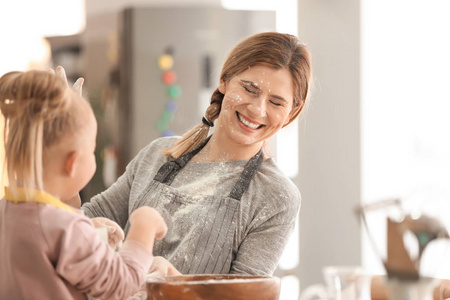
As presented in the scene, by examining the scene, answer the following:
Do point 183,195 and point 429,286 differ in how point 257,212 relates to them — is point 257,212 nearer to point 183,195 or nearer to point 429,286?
point 183,195

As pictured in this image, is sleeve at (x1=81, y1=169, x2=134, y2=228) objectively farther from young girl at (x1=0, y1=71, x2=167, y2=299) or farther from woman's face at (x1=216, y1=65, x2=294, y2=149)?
young girl at (x1=0, y1=71, x2=167, y2=299)

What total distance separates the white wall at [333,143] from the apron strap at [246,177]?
2405 mm

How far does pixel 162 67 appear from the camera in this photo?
3.92m

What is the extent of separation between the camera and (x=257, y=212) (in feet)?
5.20

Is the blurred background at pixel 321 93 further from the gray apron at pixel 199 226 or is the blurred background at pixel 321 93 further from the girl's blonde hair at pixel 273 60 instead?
the gray apron at pixel 199 226

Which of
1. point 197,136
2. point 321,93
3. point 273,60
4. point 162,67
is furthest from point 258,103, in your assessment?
point 321,93

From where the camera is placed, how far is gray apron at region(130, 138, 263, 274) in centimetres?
157

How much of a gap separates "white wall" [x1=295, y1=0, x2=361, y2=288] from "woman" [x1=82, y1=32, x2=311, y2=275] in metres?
2.34

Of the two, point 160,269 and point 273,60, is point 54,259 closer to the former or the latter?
point 160,269

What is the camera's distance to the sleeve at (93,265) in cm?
98

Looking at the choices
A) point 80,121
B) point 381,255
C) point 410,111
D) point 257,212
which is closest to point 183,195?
point 257,212

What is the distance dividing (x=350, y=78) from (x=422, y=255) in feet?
10.6

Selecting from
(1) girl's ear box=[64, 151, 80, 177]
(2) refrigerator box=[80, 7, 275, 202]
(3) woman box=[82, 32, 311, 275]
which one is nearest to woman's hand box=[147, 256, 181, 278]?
(3) woman box=[82, 32, 311, 275]

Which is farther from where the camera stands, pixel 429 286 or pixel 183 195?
pixel 183 195
